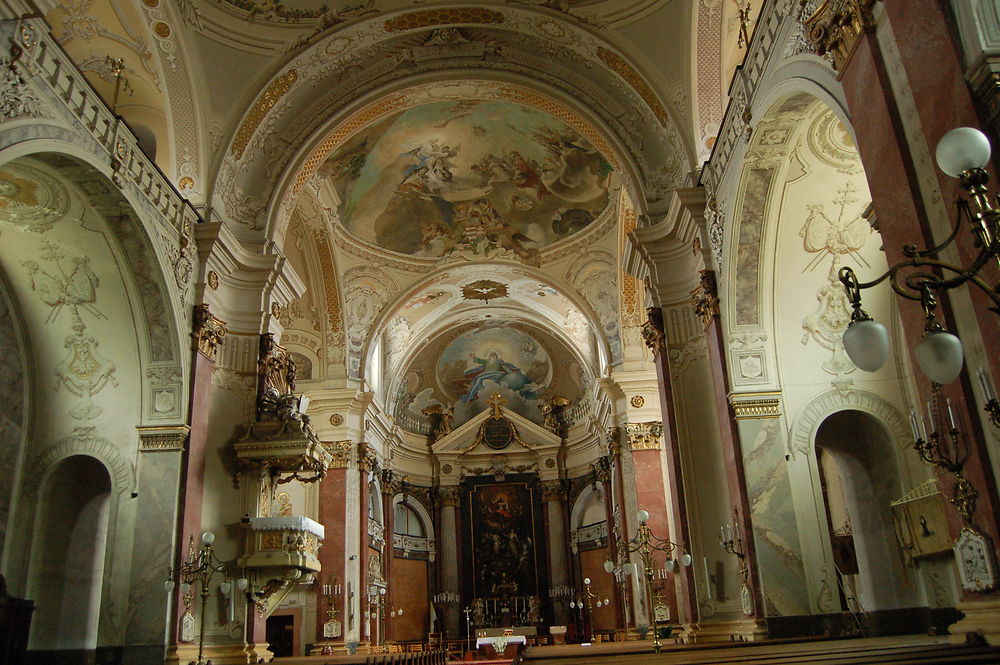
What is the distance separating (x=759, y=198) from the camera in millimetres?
10727

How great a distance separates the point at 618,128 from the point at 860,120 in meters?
8.17

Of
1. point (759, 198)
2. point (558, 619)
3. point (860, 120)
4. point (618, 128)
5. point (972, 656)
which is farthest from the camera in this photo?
point (558, 619)

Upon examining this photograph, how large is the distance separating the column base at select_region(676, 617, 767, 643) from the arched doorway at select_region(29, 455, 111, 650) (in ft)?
27.0

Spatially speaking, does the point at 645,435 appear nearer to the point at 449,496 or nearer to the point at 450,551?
the point at 449,496

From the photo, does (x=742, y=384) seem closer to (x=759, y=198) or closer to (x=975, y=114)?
(x=759, y=198)

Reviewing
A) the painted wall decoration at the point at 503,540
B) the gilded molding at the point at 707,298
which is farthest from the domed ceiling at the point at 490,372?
the gilded molding at the point at 707,298

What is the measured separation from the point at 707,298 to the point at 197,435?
24.9 feet

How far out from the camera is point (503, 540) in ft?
89.7


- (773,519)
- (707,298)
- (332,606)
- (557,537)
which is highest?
(707,298)

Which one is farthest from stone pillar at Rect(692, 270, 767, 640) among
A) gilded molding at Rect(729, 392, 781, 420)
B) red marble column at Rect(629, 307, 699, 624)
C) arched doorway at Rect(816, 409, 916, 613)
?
arched doorway at Rect(816, 409, 916, 613)

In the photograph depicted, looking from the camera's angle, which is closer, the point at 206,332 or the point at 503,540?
the point at 206,332

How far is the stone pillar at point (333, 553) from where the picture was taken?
59.4ft

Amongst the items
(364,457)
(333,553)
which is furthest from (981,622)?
(364,457)

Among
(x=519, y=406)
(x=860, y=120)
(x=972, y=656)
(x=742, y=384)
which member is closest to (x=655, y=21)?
(x=742, y=384)
